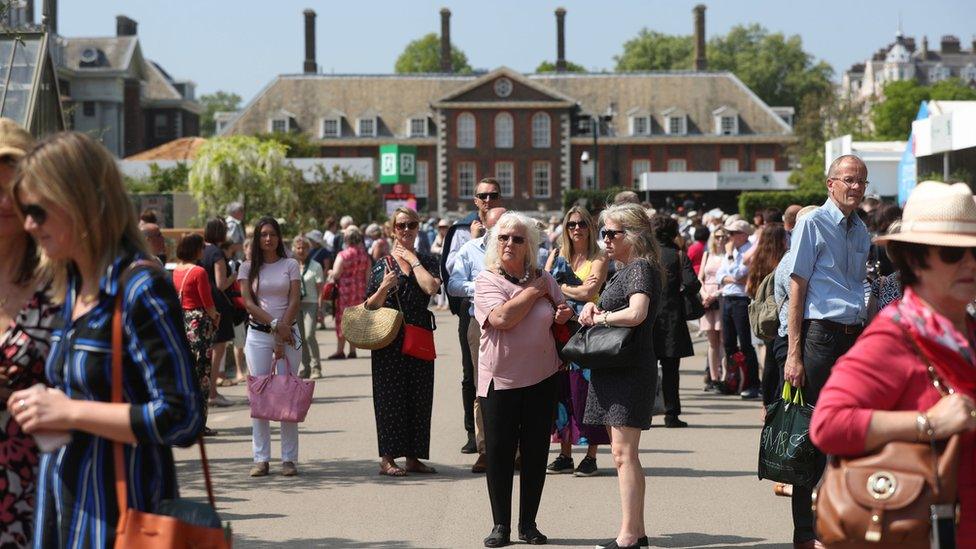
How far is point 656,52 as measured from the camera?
11981 cm

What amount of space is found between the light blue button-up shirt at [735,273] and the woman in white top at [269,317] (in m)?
5.37

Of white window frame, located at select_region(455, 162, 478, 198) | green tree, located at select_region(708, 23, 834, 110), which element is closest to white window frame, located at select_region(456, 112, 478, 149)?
white window frame, located at select_region(455, 162, 478, 198)

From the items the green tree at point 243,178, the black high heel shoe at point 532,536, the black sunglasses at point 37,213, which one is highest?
the green tree at point 243,178

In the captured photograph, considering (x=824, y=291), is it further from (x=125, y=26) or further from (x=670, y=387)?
(x=125, y=26)

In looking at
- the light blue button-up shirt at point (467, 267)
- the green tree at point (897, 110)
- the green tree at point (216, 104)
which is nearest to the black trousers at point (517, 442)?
the light blue button-up shirt at point (467, 267)

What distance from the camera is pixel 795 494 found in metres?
7.68

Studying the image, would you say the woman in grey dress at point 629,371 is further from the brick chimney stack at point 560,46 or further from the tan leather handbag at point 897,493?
the brick chimney stack at point 560,46

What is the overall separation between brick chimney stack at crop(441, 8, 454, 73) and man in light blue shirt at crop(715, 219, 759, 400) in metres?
91.1

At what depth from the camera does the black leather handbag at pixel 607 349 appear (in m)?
7.67

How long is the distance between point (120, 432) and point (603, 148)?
90.0 m

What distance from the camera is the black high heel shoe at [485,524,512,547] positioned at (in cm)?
789

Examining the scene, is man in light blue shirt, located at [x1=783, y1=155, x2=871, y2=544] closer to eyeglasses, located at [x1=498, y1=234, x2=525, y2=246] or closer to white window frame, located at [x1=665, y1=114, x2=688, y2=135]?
eyeglasses, located at [x1=498, y1=234, x2=525, y2=246]

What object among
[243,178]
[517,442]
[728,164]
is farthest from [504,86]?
[517,442]

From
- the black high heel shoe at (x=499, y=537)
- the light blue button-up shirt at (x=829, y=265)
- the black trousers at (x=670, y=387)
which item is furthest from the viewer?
the black trousers at (x=670, y=387)
